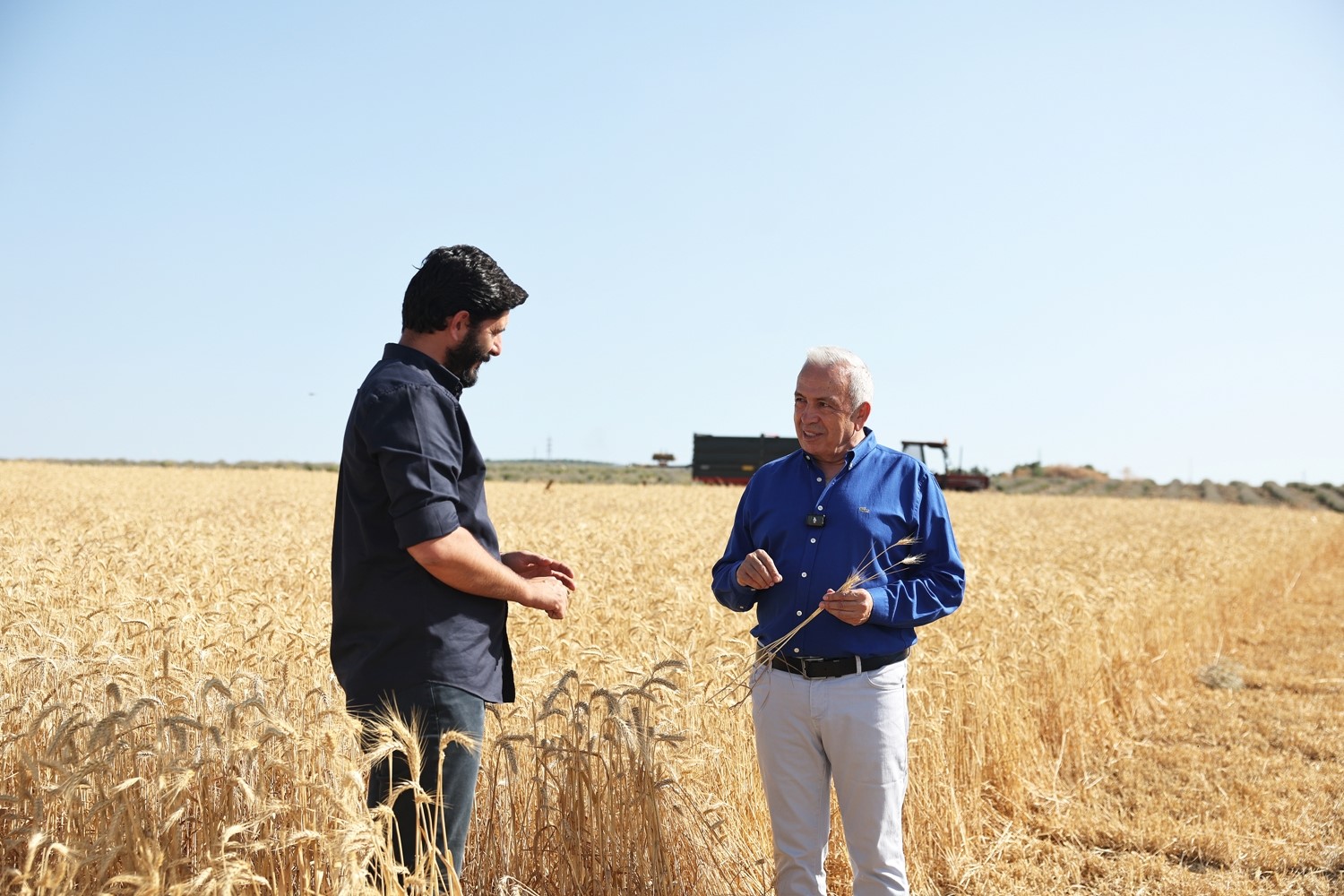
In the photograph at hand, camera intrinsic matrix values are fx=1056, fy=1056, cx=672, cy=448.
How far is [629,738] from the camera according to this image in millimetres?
3334

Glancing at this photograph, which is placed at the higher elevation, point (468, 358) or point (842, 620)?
point (468, 358)

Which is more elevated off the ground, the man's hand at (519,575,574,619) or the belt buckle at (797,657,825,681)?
the man's hand at (519,575,574,619)

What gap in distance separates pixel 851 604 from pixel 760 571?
318 mm

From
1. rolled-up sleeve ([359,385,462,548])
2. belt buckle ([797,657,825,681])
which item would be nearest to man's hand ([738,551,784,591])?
belt buckle ([797,657,825,681])

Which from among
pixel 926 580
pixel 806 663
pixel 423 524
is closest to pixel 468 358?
pixel 423 524

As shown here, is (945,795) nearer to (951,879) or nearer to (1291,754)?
(951,879)

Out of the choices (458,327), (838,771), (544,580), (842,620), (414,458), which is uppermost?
(458,327)

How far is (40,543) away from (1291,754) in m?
9.46

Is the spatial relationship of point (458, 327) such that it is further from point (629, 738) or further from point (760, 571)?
point (629, 738)

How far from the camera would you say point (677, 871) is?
11.6 feet

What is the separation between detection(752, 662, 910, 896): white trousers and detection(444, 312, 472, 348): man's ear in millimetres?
1453

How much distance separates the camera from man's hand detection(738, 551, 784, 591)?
329 centimetres

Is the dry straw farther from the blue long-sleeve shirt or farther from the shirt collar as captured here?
the shirt collar

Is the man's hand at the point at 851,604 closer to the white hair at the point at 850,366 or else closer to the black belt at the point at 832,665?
the black belt at the point at 832,665
